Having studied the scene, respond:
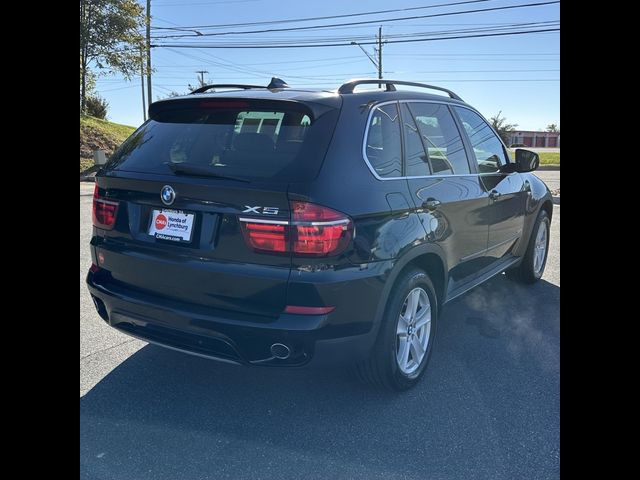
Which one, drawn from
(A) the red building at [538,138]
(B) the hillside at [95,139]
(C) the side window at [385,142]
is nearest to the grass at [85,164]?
(B) the hillside at [95,139]

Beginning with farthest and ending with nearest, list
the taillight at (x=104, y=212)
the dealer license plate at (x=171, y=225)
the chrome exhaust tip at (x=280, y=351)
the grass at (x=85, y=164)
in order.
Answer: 1. the grass at (x=85, y=164)
2. the taillight at (x=104, y=212)
3. the dealer license plate at (x=171, y=225)
4. the chrome exhaust tip at (x=280, y=351)

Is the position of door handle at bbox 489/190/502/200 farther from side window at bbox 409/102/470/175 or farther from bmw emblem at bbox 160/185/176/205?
bmw emblem at bbox 160/185/176/205

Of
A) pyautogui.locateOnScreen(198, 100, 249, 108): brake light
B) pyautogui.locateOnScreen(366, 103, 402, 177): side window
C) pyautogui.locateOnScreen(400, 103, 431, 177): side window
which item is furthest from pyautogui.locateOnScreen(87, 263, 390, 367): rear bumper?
pyautogui.locateOnScreen(198, 100, 249, 108): brake light

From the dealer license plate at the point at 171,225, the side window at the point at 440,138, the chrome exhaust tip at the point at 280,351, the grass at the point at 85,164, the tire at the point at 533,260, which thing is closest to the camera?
the chrome exhaust tip at the point at 280,351

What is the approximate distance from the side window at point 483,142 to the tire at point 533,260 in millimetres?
965

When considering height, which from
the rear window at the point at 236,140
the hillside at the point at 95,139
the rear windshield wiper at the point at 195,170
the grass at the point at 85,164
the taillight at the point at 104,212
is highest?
the hillside at the point at 95,139

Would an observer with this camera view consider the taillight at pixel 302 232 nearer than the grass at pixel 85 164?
Yes

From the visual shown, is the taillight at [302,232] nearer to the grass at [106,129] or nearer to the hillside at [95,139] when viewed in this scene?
the hillside at [95,139]

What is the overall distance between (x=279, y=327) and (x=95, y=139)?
25.1 meters

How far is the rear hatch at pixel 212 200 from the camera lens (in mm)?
2557

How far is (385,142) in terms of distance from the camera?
3064 millimetres

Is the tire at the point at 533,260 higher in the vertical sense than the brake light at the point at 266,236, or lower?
lower

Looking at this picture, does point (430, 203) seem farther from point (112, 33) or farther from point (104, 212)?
point (112, 33)
